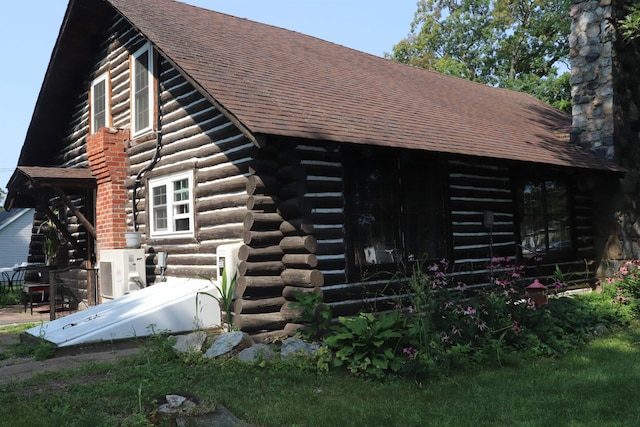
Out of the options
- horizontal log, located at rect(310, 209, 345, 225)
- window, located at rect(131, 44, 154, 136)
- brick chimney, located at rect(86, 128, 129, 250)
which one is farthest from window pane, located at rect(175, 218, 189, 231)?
horizontal log, located at rect(310, 209, 345, 225)

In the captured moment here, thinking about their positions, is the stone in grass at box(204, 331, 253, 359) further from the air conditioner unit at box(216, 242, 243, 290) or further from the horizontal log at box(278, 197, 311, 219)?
the horizontal log at box(278, 197, 311, 219)

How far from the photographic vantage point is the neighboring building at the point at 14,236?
3569cm

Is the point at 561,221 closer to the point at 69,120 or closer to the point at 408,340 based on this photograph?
the point at 408,340

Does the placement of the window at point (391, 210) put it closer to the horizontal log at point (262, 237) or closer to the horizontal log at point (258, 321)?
the horizontal log at point (262, 237)

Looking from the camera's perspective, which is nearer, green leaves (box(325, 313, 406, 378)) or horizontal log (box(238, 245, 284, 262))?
green leaves (box(325, 313, 406, 378))

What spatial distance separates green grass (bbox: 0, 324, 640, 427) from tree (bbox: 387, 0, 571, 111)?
23.3 metres

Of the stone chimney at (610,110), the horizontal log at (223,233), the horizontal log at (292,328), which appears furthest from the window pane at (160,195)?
the stone chimney at (610,110)

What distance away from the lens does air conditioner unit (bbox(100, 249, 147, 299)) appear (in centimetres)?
1012

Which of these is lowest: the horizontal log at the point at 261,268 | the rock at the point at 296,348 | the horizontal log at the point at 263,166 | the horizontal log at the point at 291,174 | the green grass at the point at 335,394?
the green grass at the point at 335,394

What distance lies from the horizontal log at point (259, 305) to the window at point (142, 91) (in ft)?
16.2

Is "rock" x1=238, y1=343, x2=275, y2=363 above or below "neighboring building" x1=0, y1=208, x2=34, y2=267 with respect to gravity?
below

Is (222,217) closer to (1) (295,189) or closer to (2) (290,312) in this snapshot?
(1) (295,189)

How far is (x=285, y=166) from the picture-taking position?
7.80 meters

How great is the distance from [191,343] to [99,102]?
8.35m
